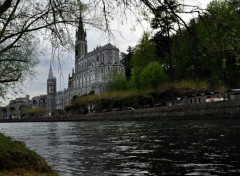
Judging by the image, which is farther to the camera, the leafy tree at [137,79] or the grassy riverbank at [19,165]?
the leafy tree at [137,79]

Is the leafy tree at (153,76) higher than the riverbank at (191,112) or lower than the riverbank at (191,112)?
higher

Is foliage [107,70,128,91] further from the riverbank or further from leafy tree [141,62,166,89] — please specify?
the riverbank

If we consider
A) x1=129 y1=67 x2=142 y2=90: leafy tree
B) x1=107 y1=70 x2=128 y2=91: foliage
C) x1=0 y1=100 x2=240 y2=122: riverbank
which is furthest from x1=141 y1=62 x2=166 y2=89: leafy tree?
x1=107 y1=70 x2=128 y2=91: foliage

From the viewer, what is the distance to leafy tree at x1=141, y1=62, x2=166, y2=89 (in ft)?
282

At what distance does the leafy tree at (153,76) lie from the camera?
85.9 meters

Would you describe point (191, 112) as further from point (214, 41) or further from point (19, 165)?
point (214, 41)

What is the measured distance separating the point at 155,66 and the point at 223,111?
38300 millimetres

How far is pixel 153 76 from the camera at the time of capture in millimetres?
86312

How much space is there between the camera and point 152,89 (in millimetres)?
87312

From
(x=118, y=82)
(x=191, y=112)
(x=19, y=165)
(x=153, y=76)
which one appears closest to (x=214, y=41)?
(x=19, y=165)

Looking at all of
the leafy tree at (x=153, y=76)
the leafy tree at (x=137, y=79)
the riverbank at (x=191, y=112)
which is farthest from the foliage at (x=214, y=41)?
the leafy tree at (x=137, y=79)

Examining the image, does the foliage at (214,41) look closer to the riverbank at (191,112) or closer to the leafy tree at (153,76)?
the riverbank at (191,112)

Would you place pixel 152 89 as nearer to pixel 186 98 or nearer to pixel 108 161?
pixel 186 98

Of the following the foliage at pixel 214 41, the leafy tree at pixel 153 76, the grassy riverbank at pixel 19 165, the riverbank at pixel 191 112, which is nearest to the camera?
the foliage at pixel 214 41
